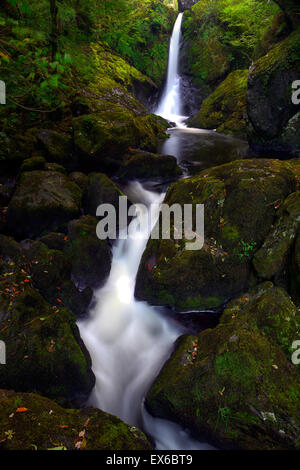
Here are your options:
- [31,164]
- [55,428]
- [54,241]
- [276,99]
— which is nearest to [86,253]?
[54,241]

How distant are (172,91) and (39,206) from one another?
55.9ft

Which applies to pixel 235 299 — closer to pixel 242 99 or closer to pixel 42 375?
pixel 42 375

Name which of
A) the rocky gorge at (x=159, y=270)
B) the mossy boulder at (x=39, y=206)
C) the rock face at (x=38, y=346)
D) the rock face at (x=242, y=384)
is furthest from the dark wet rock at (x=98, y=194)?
the rock face at (x=242, y=384)

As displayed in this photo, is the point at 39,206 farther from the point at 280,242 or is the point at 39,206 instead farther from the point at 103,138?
the point at 280,242

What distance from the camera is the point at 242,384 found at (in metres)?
3.01

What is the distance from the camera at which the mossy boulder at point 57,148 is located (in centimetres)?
723

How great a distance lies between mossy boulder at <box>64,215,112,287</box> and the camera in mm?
5312

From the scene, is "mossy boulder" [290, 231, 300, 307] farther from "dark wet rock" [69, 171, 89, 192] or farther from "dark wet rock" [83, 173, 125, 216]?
"dark wet rock" [69, 171, 89, 192]

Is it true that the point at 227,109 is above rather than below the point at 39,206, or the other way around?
above

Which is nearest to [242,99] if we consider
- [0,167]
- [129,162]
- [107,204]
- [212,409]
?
[129,162]

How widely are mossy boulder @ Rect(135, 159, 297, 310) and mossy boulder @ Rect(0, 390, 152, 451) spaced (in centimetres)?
256

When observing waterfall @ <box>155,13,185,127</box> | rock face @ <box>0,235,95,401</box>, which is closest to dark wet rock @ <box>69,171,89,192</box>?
rock face @ <box>0,235,95,401</box>

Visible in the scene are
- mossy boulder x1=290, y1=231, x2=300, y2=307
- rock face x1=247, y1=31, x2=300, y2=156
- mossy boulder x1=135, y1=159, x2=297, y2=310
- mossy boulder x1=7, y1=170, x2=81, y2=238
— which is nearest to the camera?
mossy boulder x1=290, y1=231, x2=300, y2=307
